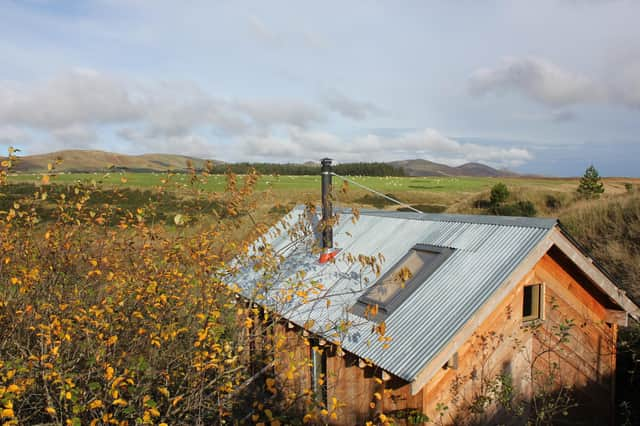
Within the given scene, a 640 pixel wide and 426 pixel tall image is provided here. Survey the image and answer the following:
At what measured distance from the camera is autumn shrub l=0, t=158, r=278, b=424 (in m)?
5.55

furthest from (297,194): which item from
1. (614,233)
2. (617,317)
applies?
(617,317)

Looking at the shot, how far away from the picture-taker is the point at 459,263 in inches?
259

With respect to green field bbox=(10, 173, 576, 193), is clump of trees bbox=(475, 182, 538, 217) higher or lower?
lower

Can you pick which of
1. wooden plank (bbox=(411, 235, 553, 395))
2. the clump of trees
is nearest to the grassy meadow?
wooden plank (bbox=(411, 235, 553, 395))

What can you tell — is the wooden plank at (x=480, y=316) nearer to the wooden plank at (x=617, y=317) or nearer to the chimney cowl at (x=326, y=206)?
the wooden plank at (x=617, y=317)

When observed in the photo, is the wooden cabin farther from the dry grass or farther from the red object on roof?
the dry grass

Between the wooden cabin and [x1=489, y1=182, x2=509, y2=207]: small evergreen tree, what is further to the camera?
[x1=489, y1=182, x2=509, y2=207]: small evergreen tree

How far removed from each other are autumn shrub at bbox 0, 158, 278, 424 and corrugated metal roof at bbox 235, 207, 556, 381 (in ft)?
2.58

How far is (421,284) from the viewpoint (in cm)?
657

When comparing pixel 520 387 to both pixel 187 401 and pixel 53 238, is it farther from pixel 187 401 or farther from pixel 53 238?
pixel 53 238

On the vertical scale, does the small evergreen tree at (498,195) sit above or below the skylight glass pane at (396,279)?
above

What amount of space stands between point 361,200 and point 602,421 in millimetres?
51956

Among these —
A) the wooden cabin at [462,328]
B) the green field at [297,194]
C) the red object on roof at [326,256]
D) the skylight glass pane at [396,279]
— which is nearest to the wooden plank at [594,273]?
the wooden cabin at [462,328]

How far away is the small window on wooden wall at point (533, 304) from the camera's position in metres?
6.66
